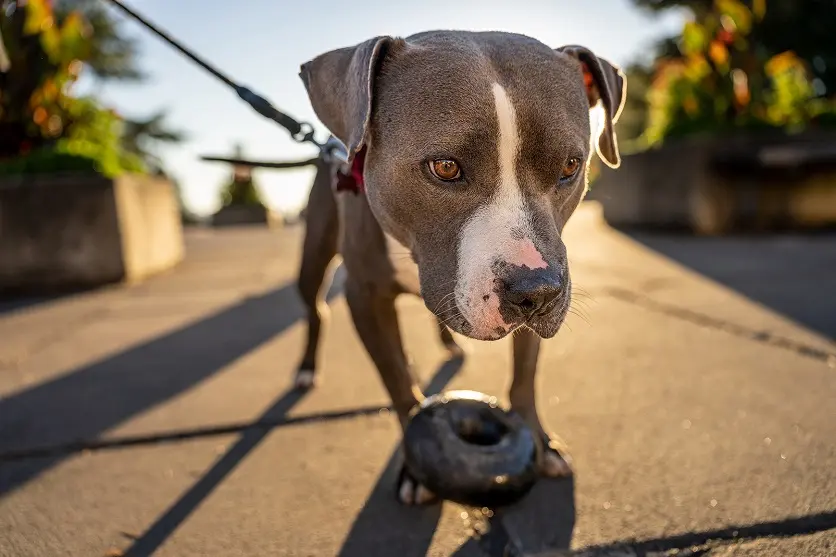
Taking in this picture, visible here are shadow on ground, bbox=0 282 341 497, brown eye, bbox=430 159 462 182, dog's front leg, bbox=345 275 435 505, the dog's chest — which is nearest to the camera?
brown eye, bbox=430 159 462 182

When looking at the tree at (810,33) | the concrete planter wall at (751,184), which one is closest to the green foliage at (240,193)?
the tree at (810,33)

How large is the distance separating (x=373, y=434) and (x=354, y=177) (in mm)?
893

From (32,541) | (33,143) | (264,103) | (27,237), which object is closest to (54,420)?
(32,541)

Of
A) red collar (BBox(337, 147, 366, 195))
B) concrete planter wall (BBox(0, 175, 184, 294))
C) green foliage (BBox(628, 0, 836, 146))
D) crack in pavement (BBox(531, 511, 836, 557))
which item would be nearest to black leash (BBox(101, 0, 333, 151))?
red collar (BBox(337, 147, 366, 195))

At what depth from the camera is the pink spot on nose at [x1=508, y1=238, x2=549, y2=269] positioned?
62.6 inches

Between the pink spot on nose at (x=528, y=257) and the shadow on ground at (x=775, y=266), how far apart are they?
93.1 inches

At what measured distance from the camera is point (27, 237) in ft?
20.7

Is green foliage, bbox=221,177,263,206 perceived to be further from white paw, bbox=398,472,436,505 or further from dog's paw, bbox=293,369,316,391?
white paw, bbox=398,472,436,505

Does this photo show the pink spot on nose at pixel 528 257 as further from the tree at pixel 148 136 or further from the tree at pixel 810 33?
the tree at pixel 148 136

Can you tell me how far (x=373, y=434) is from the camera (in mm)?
2410

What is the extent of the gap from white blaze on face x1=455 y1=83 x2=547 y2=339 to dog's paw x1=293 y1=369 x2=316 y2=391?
1476 millimetres

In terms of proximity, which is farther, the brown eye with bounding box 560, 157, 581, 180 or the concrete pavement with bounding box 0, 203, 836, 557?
the brown eye with bounding box 560, 157, 581, 180

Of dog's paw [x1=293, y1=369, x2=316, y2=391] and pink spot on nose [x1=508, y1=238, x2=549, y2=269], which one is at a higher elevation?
pink spot on nose [x1=508, y1=238, x2=549, y2=269]

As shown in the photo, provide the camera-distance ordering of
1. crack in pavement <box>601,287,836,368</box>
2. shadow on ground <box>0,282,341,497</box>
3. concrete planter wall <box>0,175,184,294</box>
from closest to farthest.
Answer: shadow on ground <box>0,282,341,497</box> → crack in pavement <box>601,287,836,368</box> → concrete planter wall <box>0,175,184,294</box>
